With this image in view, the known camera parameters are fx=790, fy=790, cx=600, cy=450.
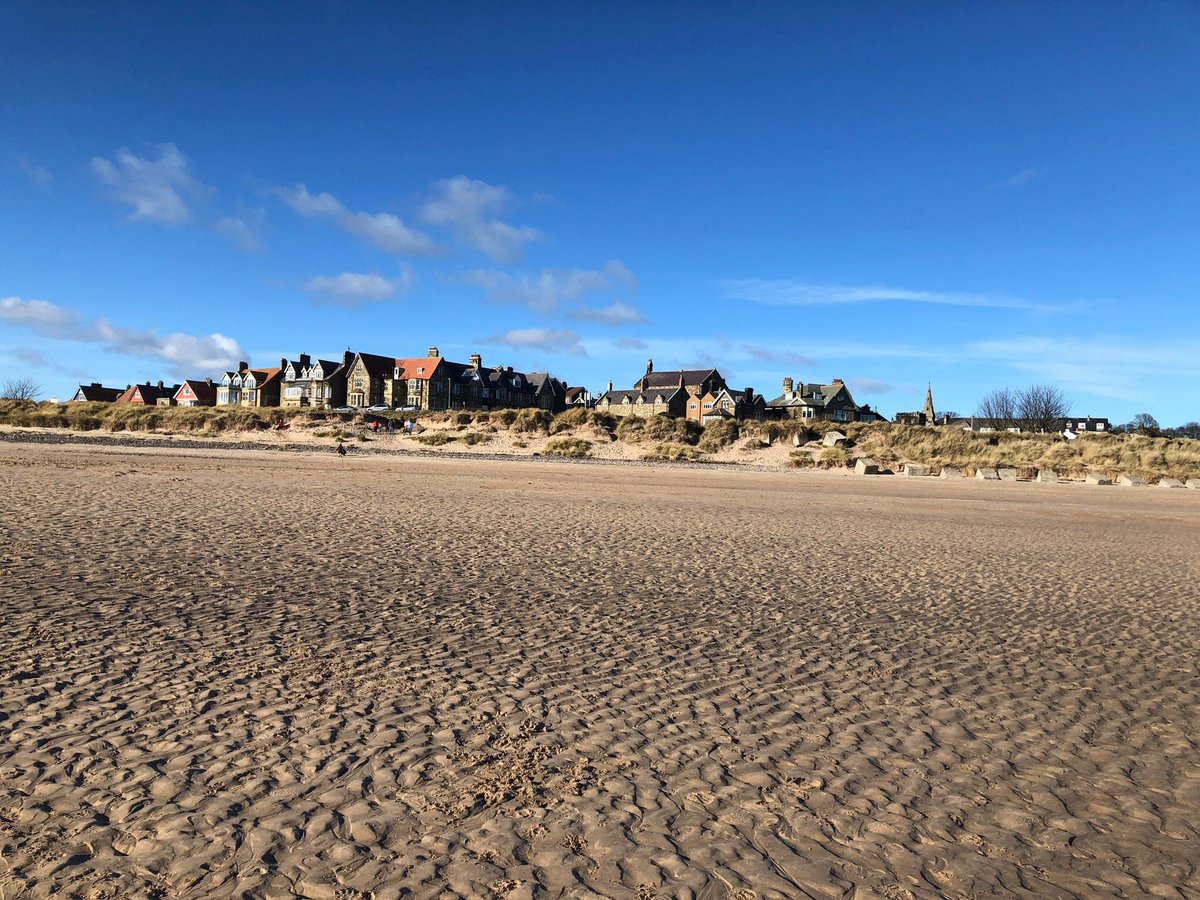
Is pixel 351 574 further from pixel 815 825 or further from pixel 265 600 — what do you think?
pixel 815 825

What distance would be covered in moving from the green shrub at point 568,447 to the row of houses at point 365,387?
4486cm

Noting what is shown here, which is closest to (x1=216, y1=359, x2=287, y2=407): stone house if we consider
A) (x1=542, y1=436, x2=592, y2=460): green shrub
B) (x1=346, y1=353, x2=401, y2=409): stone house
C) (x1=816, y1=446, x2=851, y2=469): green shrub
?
(x1=346, y1=353, x2=401, y2=409): stone house

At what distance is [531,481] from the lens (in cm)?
2500

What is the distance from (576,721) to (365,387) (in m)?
94.2

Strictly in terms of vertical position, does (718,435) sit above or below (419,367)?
below

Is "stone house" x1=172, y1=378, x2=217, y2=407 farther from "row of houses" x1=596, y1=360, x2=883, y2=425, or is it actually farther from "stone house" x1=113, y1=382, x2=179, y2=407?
"row of houses" x1=596, y1=360, x2=883, y2=425

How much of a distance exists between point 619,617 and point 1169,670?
488 centimetres

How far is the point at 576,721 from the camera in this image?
5105mm

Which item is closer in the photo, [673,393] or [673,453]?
[673,453]

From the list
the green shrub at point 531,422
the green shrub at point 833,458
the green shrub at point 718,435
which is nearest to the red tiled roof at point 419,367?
the green shrub at point 531,422

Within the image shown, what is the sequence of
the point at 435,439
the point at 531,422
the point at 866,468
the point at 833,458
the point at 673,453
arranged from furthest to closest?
the point at 531,422, the point at 435,439, the point at 673,453, the point at 833,458, the point at 866,468

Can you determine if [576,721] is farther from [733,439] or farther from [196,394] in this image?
[196,394]

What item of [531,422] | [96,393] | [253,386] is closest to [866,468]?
[531,422]

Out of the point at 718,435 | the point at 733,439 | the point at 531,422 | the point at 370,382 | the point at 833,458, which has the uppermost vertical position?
the point at 370,382
